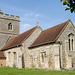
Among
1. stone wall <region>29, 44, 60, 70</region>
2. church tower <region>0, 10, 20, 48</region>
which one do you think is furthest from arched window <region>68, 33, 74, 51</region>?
church tower <region>0, 10, 20, 48</region>

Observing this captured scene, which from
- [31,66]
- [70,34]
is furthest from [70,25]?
[31,66]

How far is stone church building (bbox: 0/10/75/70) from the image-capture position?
22781mm

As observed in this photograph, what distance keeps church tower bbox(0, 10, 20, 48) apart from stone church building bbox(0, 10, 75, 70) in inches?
122

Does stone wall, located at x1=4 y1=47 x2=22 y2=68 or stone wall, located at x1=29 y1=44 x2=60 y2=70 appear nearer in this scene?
stone wall, located at x1=29 y1=44 x2=60 y2=70

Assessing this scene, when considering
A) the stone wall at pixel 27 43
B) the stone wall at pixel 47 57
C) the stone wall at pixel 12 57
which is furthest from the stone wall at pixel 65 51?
the stone wall at pixel 12 57

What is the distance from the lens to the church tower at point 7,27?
38.9 metres

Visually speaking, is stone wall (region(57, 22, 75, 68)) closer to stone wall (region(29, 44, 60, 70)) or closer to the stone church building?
the stone church building

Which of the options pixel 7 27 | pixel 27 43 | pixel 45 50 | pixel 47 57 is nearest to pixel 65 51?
pixel 47 57

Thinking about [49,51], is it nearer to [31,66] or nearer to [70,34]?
[70,34]

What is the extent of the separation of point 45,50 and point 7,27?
724 inches

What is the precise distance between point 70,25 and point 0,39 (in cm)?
2024

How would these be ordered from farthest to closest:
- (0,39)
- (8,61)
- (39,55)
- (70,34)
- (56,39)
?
1. (0,39)
2. (8,61)
3. (39,55)
4. (70,34)
5. (56,39)

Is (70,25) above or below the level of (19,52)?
above

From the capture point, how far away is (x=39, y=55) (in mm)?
26234
